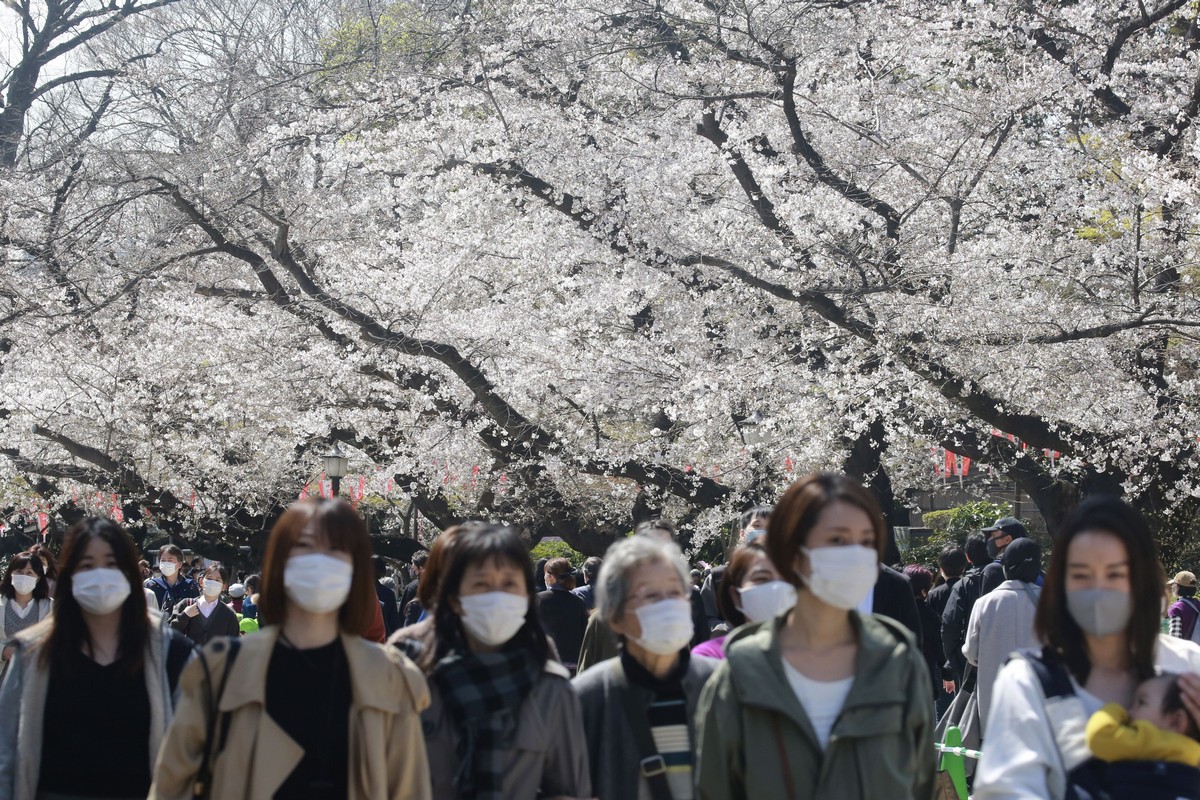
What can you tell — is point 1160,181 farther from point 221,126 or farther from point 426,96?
point 221,126

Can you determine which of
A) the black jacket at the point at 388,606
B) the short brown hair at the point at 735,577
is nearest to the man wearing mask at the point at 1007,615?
the short brown hair at the point at 735,577

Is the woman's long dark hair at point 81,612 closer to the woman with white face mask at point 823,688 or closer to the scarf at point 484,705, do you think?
the scarf at point 484,705

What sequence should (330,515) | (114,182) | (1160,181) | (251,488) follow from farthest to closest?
→ (251,488), (114,182), (1160,181), (330,515)

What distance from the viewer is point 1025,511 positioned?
35500 mm

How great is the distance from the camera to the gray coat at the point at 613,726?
3646 millimetres

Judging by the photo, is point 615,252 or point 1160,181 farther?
point 615,252

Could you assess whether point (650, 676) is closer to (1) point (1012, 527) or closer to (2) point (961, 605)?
(1) point (1012, 527)

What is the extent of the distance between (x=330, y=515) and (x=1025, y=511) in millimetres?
34332

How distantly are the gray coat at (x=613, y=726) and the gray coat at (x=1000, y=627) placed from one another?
3.86 meters

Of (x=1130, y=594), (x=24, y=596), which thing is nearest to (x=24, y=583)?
(x=24, y=596)

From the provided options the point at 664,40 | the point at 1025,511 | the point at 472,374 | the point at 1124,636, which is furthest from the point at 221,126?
the point at 1025,511

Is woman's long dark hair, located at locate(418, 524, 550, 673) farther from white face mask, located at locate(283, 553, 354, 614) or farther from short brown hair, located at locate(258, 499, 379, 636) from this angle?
white face mask, located at locate(283, 553, 354, 614)

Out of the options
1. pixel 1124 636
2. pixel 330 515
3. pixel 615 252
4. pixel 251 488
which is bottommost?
pixel 1124 636

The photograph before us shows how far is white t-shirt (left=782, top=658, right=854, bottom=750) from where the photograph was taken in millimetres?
3049
